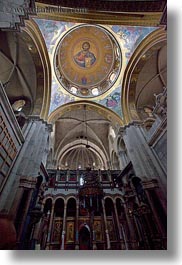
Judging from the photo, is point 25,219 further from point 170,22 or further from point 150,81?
point 150,81

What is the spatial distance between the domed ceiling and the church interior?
0.07 meters

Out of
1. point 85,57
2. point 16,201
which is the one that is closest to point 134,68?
point 85,57

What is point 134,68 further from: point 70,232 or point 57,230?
point 57,230

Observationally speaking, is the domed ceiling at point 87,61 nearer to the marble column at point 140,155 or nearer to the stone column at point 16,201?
the marble column at point 140,155

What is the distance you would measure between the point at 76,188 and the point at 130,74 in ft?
28.0

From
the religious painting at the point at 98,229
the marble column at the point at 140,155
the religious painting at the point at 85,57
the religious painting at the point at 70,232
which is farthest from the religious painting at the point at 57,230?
the religious painting at the point at 85,57

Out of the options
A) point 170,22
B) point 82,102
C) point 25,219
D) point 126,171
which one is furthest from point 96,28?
point 25,219

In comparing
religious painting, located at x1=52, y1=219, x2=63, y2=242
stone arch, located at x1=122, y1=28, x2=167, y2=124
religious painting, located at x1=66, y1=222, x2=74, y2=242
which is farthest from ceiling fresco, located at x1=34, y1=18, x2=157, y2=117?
religious painting, located at x1=66, y1=222, x2=74, y2=242

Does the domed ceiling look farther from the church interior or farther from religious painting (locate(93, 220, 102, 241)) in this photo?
religious painting (locate(93, 220, 102, 241))

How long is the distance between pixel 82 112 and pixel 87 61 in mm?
4388

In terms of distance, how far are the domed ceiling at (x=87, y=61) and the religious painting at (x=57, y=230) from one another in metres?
8.75

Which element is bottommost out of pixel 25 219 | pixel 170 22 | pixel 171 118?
pixel 25 219

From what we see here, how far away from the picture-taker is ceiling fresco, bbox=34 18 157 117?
354 inches

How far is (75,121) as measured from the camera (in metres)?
15.2
